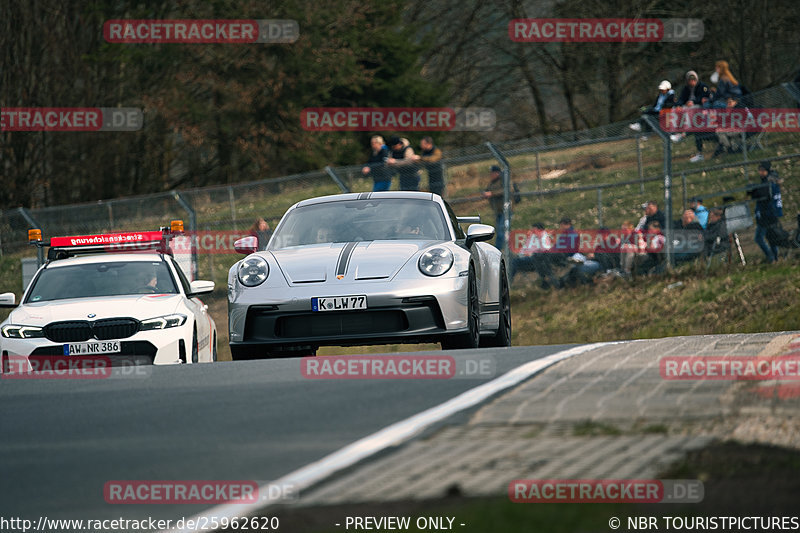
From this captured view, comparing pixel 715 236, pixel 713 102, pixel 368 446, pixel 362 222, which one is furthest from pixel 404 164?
pixel 368 446

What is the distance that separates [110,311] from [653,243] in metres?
9.48

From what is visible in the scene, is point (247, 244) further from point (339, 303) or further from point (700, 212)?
point (700, 212)

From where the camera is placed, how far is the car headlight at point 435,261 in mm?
10258

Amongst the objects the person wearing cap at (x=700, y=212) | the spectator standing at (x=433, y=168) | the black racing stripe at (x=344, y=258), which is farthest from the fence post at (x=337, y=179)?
the black racing stripe at (x=344, y=258)

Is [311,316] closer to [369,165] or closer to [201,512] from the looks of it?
[201,512]

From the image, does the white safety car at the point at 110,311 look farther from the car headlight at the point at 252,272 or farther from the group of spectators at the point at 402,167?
the group of spectators at the point at 402,167

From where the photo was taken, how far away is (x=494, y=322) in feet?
38.7

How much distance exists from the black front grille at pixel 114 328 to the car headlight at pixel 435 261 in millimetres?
3381

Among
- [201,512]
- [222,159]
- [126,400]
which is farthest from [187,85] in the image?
[201,512]

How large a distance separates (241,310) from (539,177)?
1506 cm

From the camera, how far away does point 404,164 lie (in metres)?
20.9

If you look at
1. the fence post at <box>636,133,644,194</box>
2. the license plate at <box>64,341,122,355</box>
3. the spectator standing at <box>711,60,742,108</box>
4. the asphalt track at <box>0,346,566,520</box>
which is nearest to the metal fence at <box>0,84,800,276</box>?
the fence post at <box>636,133,644,194</box>

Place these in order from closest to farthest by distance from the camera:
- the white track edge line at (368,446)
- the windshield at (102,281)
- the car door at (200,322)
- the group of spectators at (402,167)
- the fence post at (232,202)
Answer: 1. the white track edge line at (368,446)
2. the car door at (200,322)
3. the windshield at (102,281)
4. the group of spectators at (402,167)
5. the fence post at (232,202)

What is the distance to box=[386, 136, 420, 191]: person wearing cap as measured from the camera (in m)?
20.9
